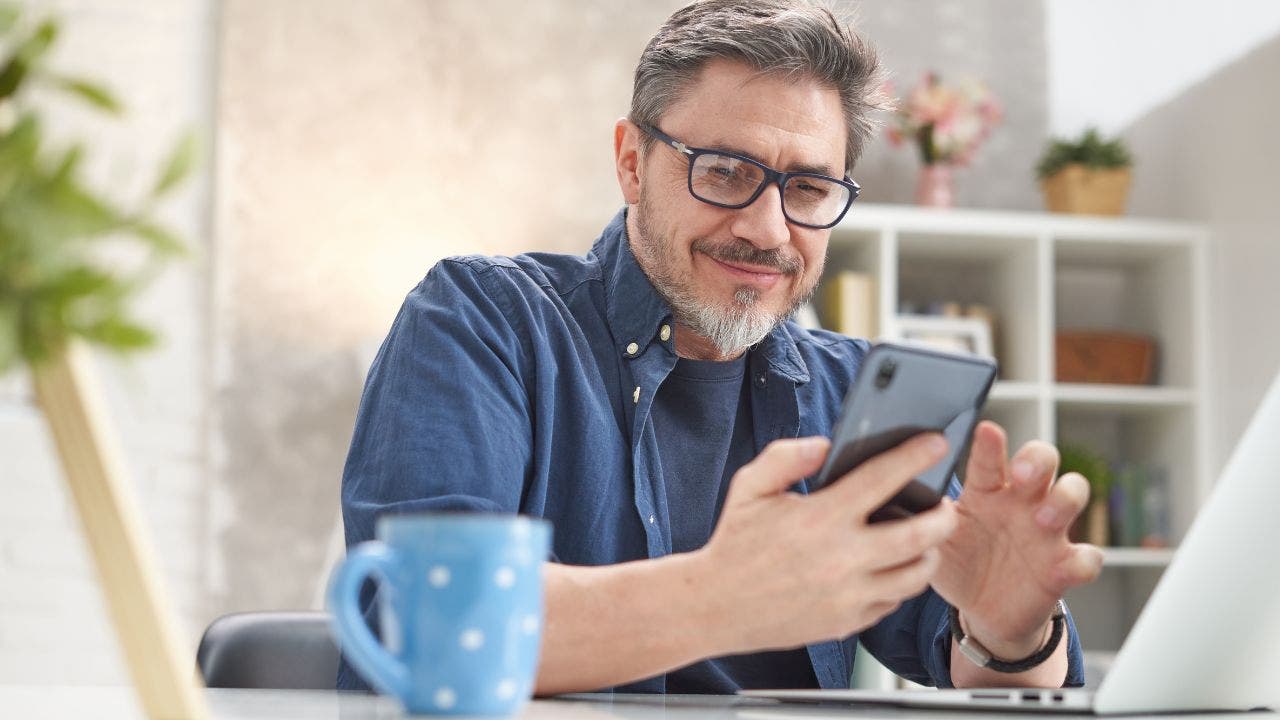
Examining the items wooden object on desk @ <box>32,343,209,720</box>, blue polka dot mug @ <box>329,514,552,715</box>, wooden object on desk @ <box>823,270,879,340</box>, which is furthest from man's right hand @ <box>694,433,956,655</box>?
wooden object on desk @ <box>823,270,879,340</box>

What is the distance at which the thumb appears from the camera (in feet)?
2.59

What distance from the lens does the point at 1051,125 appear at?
376cm

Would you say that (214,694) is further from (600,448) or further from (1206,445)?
(1206,445)

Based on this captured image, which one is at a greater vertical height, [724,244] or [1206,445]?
[724,244]

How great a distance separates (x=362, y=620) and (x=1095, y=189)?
3.27 meters

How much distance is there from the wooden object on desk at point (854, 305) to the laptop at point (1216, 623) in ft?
7.95

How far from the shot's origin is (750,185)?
59.0 inches

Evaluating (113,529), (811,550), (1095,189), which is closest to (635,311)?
(811,550)

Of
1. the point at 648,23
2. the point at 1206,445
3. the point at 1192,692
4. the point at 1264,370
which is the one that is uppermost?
the point at 648,23

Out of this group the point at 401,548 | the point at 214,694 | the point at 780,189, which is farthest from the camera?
the point at 780,189

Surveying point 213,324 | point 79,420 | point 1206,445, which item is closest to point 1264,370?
point 1206,445

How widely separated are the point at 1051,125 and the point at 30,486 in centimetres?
293

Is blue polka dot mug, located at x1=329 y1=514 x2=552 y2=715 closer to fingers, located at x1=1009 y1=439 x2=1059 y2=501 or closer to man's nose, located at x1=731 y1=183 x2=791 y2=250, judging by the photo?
fingers, located at x1=1009 y1=439 x2=1059 y2=501

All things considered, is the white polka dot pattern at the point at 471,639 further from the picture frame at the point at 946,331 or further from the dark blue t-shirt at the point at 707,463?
the picture frame at the point at 946,331
